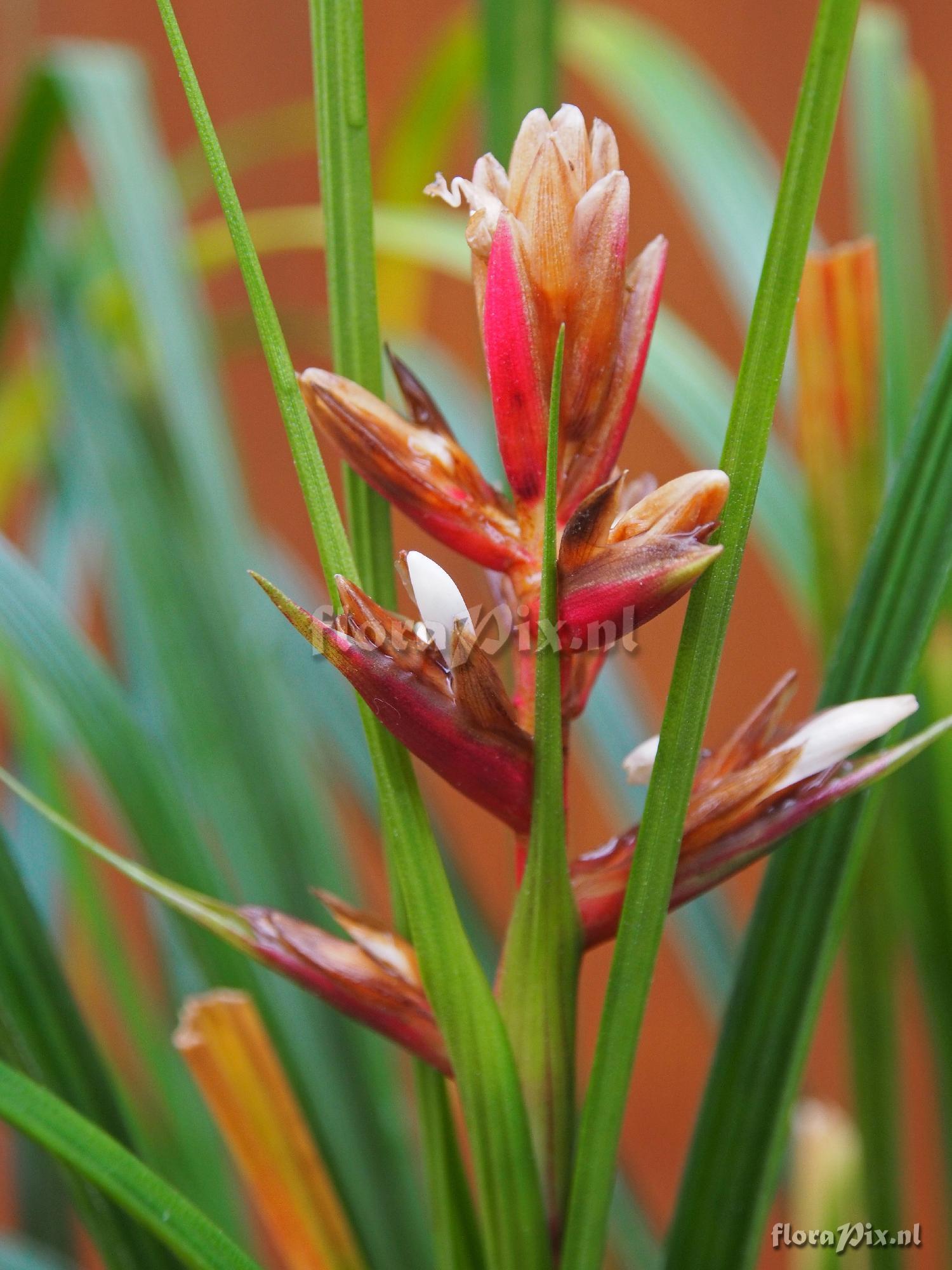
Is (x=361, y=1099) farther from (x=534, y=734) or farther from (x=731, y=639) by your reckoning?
(x=731, y=639)

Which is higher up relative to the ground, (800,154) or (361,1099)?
(800,154)

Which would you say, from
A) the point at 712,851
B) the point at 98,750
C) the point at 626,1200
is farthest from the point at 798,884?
the point at 626,1200

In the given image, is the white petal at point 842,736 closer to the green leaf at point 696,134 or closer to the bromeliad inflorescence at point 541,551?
the bromeliad inflorescence at point 541,551

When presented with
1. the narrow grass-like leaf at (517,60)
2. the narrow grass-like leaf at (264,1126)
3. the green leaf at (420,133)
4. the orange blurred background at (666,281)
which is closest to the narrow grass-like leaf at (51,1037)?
the narrow grass-like leaf at (264,1126)

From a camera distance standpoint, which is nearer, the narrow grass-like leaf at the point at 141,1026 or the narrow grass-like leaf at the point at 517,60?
the narrow grass-like leaf at the point at 517,60

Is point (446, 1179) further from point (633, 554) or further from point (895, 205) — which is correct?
point (895, 205)

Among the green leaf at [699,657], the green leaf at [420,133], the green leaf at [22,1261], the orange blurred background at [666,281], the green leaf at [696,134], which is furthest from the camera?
the orange blurred background at [666,281]

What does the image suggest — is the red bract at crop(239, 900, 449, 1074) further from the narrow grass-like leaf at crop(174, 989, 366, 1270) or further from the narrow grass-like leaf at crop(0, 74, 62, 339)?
the narrow grass-like leaf at crop(0, 74, 62, 339)

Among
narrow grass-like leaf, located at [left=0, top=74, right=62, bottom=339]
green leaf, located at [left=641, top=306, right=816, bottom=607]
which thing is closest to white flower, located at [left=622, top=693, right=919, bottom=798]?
green leaf, located at [left=641, top=306, right=816, bottom=607]
